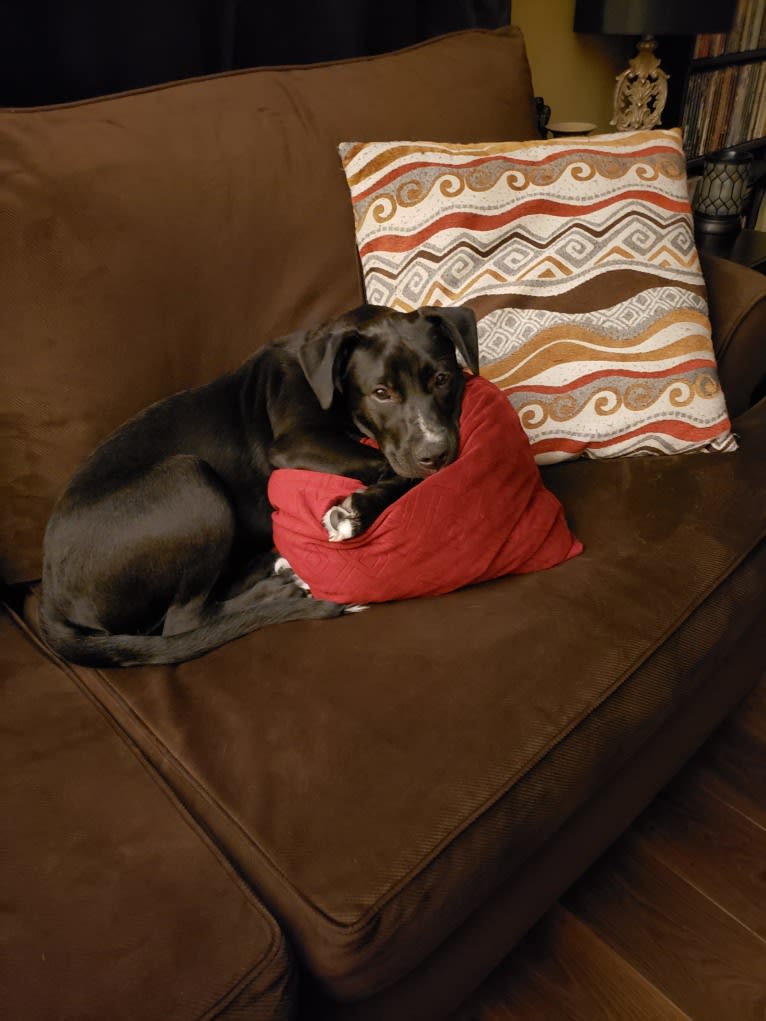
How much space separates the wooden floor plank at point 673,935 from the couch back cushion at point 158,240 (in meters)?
1.21

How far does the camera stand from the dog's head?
140cm

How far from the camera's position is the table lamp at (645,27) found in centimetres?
228

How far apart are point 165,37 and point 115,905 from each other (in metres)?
1.79

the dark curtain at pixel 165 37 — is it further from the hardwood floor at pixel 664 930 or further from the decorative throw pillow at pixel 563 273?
the hardwood floor at pixel 664 930

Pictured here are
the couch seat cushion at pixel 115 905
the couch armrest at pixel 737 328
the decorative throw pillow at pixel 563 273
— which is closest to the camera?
the couch seat cushion at pixel 115 905

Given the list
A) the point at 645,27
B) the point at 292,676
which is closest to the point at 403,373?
the point at 292,676

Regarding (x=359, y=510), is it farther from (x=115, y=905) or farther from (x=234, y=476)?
(x=115, y=905)

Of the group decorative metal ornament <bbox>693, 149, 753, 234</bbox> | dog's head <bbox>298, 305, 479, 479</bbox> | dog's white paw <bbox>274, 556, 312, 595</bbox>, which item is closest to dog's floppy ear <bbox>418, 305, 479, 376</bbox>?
dog's head <bbox>298, 305, 479, 479</bbox>

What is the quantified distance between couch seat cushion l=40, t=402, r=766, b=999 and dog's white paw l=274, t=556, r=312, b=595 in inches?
4.5

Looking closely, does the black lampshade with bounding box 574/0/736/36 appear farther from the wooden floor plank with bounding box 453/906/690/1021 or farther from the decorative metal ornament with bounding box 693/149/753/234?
the wooden floor plank with bounding box 453/906/690/1021

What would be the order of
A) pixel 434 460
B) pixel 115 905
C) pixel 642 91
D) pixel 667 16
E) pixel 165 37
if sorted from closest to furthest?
pixel 115 905, pixel 434 460, pixel 165 37, pixel 667 16, pixel 642 91

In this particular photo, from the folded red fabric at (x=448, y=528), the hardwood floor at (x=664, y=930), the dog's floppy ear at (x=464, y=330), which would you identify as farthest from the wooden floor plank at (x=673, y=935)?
the dog's floppy ear at (x=464, y=330)

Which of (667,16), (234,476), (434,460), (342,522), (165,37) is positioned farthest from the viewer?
(667,16)

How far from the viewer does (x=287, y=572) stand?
1422 mm
